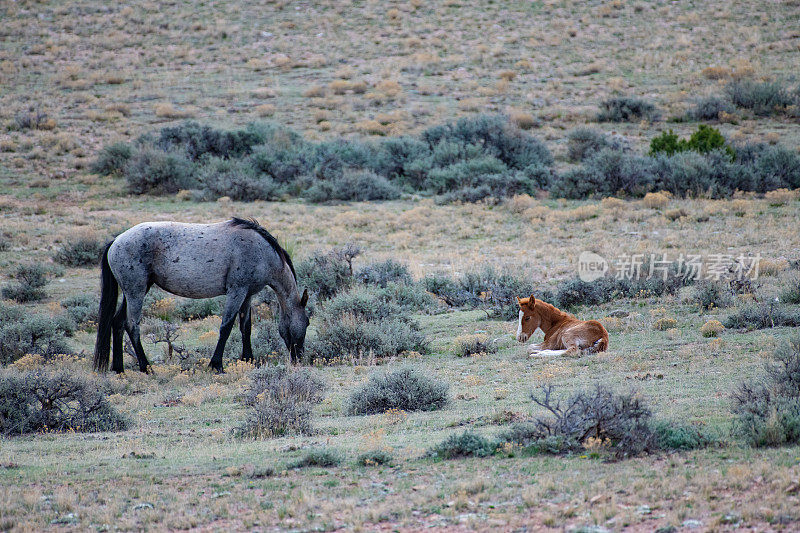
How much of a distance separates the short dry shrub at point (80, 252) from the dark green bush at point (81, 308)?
3856 mm

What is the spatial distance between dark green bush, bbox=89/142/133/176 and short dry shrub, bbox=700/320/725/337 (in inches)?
1011

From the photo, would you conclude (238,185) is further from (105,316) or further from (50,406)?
(50,406)

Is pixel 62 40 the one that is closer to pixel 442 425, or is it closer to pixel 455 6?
pixel 455 6

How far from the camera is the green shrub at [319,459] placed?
681 cm

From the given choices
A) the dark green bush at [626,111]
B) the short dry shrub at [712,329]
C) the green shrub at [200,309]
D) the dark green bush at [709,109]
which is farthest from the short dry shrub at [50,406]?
the dark green bush at [709,109]

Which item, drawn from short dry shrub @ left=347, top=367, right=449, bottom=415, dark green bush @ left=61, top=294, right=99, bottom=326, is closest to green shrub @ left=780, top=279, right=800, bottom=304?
short dry shrub @ left=347, top=367, right=449, bottom=415

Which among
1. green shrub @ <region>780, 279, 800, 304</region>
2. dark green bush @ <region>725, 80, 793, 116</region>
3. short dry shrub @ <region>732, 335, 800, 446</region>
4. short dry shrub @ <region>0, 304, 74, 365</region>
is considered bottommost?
short dry shrub @ <region>0, 304, 74, 365</region>

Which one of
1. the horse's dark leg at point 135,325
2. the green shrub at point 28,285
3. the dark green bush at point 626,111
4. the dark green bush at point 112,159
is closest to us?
the horse's dark leg at point 135,325

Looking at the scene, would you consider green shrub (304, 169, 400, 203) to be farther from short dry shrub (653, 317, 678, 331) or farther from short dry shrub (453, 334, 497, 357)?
short dry shrub (653, 317, 678, 331)

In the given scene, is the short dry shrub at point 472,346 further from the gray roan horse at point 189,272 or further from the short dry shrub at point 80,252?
the short dry shrub at point 80,252

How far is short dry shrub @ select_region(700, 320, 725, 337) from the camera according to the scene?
11508mm

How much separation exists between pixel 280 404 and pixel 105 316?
16.1 feet

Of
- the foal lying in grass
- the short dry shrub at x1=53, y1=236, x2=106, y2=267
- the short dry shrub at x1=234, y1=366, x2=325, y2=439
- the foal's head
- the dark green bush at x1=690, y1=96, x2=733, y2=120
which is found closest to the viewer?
the short dry shrub at x1=234, y1=366, x2=325, y2=439

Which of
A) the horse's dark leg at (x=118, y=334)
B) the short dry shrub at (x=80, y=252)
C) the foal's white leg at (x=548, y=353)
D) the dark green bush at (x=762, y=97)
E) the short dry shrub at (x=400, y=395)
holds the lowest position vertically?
the short dry shrub at (x=80, y=252)
